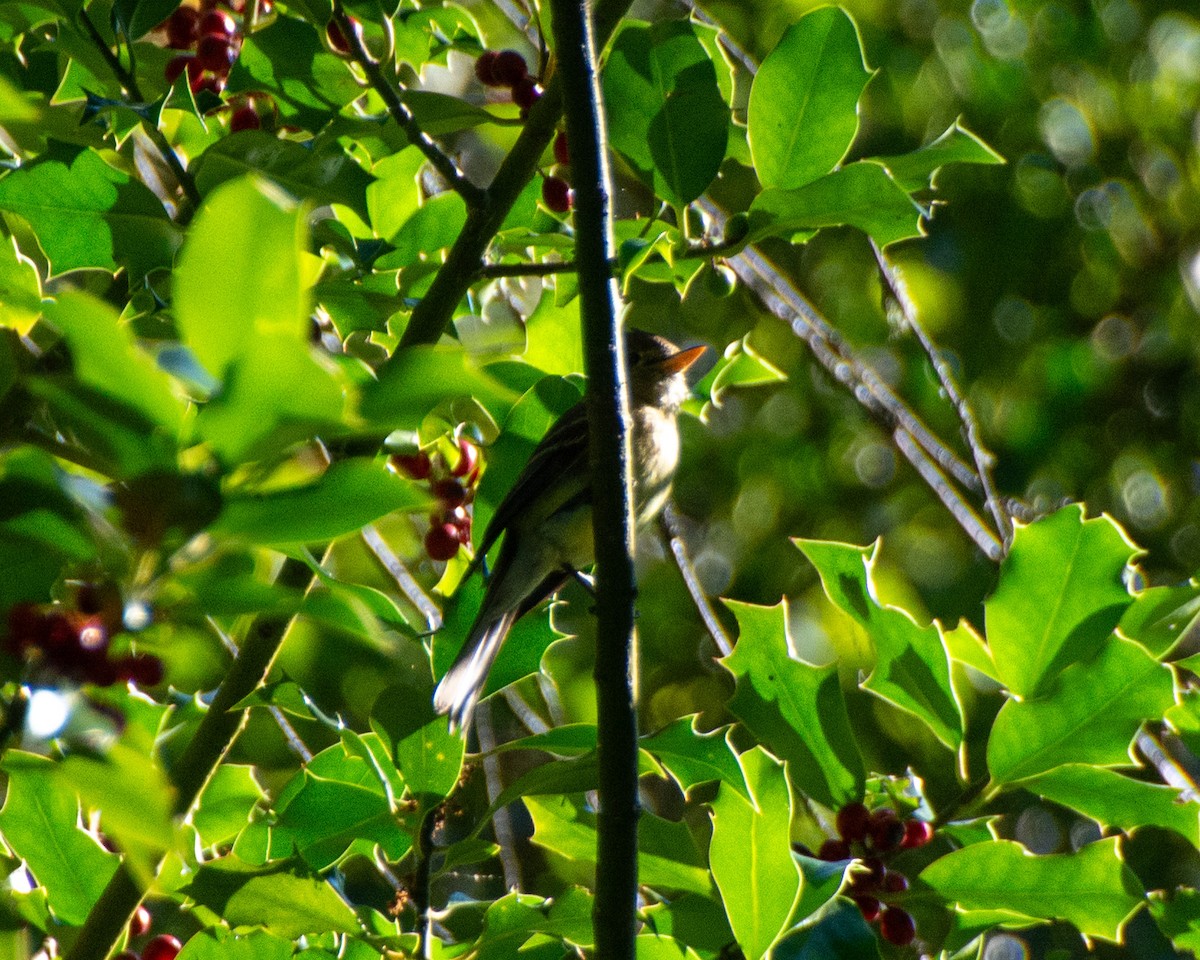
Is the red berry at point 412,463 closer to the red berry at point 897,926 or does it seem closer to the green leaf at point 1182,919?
the red berry at point 897,926

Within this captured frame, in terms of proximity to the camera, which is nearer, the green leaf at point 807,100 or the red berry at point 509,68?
the green leaf at point 807,100

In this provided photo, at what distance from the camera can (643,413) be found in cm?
372

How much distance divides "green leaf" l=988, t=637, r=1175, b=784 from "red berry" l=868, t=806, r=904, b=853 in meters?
0.18

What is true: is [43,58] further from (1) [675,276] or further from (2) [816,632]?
(2) [816,632]

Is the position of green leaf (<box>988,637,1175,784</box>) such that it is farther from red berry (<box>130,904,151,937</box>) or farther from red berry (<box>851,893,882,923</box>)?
red berry (<box>130,904,151,937</box>)

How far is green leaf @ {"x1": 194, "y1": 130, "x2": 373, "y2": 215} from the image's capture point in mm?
2203

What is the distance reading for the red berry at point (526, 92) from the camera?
2.53 metres

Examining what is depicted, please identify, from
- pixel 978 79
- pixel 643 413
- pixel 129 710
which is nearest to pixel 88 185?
pixel 129 710

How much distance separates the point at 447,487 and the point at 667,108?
0.88m

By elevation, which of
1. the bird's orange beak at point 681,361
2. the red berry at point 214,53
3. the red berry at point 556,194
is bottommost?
the red berry at point 556,194

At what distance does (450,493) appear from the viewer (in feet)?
8.87

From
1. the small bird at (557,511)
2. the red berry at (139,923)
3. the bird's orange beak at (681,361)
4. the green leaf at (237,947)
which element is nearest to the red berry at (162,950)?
the red berry at (139,923)

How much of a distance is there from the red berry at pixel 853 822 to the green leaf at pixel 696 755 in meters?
0.26

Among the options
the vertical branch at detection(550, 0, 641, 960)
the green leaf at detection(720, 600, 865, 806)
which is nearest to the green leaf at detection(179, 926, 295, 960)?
the vertical branch at detection(550, 0, 641, 960)
